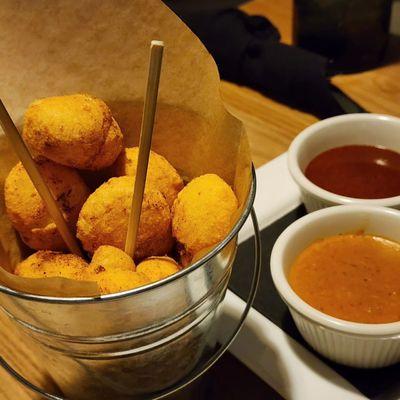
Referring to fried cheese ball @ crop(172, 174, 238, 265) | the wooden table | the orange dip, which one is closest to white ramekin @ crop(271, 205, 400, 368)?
the orange dip

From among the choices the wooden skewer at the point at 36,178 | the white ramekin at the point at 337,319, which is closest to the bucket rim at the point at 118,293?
the wooden skewer at the point at 36,178

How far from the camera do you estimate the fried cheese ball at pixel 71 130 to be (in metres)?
0.55

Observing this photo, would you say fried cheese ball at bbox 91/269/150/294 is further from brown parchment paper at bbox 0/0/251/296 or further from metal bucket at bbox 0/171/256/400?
brown parchment paper at bbox 0/0/251/296

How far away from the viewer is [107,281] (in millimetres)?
479

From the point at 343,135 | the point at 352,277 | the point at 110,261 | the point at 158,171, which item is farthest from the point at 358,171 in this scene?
the point at 110,261

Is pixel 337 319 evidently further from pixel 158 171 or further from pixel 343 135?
pixel 343 135

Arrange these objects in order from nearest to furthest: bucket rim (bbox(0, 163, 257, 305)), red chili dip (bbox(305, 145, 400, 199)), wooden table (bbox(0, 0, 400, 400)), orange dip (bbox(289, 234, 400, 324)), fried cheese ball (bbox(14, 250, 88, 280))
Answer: bucket rim (bbox(0, 163, 257, 305))
fried cheese ball (bbox(14, 250, 88, 280))
orange dip (bbox(289, 234, 400, 324))
red chili dip (bbox(305, 145, 400, 199))
wooden table (bbox(0, 0, 400, 400))

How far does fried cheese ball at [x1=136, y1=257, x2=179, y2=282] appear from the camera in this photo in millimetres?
523

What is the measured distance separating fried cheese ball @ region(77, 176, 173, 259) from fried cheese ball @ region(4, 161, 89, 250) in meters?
0.03

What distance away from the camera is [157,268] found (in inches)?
21.0

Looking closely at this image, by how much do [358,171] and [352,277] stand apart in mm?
231

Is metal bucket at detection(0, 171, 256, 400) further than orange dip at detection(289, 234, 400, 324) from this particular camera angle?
No

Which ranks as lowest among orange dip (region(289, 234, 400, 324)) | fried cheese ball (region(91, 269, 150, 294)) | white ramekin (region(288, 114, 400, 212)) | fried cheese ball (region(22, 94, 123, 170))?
orange dip (region(289, 234, 400, 324))

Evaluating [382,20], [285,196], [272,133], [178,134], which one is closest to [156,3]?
[178,134]
